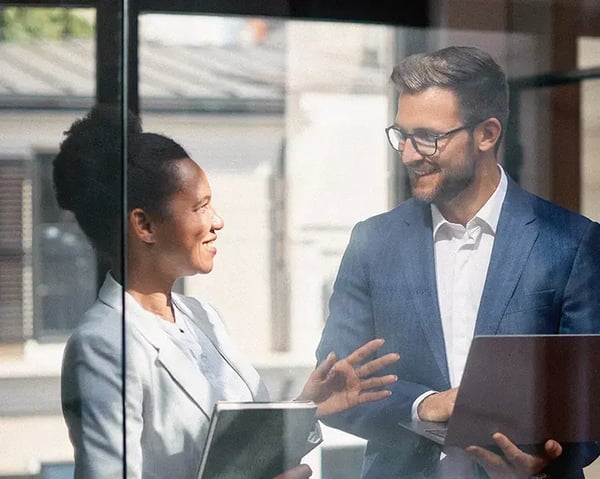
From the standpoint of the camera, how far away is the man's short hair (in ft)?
10.5

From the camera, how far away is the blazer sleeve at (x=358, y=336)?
3178mm

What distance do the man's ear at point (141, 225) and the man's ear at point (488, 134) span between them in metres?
0.95

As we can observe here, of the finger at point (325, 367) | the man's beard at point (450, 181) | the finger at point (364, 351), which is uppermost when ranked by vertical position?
the man's beard at point (450, 181)

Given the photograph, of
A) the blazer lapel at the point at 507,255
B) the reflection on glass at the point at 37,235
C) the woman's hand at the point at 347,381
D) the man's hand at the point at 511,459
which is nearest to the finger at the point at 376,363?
the woman's hand at the point at 347,381

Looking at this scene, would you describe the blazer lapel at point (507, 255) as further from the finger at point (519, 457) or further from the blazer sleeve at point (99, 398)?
the blazer sleeve at point (99, 398)

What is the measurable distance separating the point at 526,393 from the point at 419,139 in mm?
792

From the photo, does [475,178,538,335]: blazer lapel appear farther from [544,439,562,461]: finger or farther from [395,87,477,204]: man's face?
[544,439,562,461]: finger

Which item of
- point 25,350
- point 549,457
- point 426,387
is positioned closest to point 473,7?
point 426,387

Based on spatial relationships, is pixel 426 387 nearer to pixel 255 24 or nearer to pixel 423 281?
pixel 423 281

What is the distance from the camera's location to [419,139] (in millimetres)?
3180

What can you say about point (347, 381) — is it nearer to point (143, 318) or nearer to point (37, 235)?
point (143, 318)

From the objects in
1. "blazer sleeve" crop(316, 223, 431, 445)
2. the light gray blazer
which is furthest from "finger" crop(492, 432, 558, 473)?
the light gray blazer

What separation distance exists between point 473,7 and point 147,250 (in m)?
1.14

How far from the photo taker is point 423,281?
3.22 m
